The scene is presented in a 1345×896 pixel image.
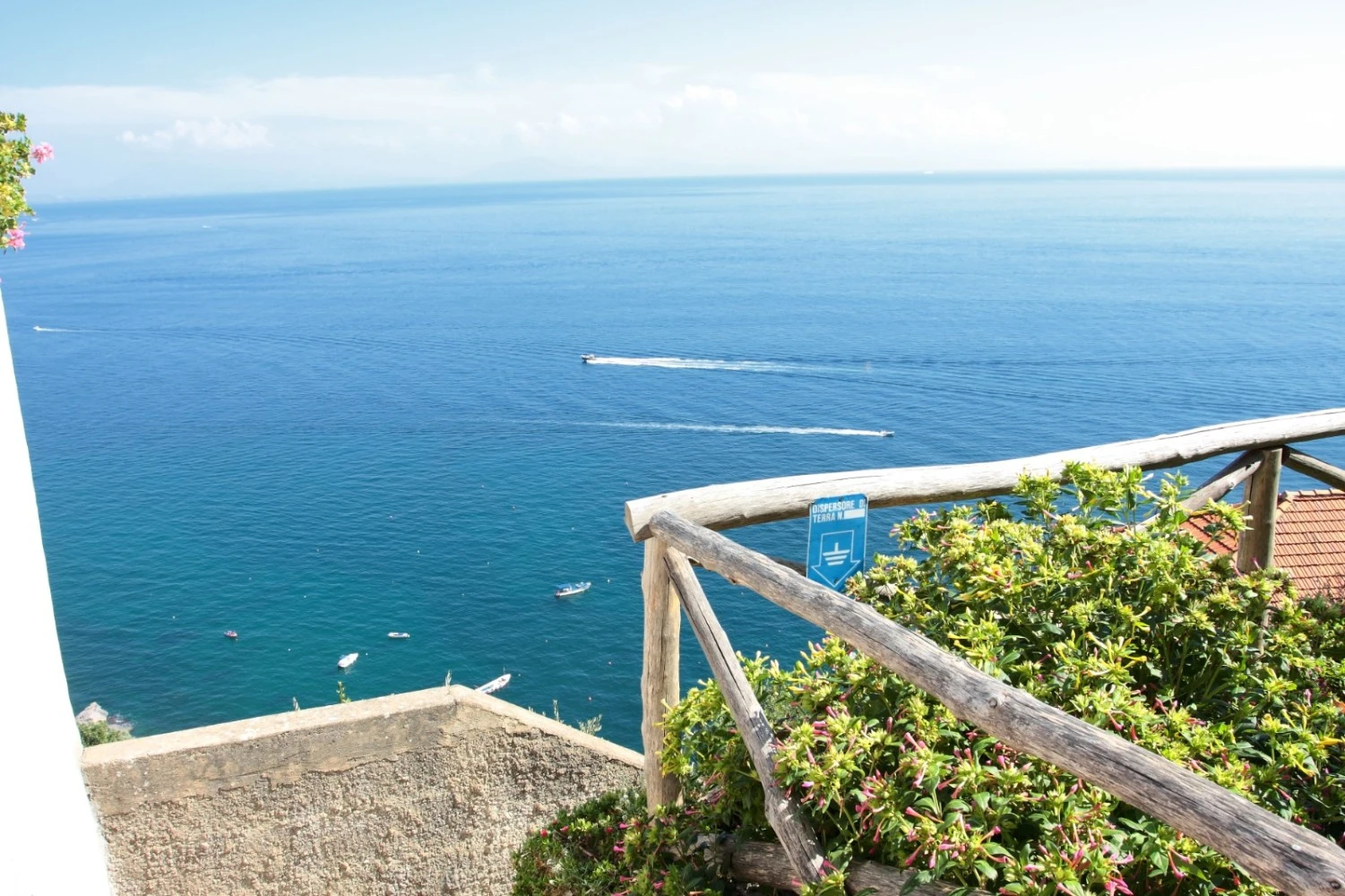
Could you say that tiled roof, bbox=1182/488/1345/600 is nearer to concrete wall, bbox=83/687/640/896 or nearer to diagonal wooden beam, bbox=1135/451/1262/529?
diagonal wooden beam, bbox=1135/451/1262/529

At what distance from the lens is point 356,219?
16888 cm

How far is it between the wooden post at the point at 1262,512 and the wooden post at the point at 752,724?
6.63 ft

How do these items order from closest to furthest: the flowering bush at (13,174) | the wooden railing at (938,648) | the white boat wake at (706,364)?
1. the wooden railing at (938,648)
2. the flowering bush at (13,174)
3. the white boat wake at (706,364)

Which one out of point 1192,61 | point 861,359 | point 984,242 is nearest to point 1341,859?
point 861,359

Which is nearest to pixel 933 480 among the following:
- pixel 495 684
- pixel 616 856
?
pixel 616 856

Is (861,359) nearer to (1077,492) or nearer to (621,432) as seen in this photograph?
(621,432)

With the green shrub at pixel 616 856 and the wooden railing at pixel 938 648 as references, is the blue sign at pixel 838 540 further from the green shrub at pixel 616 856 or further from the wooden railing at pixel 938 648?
the green shrub at pixel 616 856

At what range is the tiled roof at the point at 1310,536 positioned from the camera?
10031 mm

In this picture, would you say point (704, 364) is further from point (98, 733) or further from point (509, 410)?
point (98, 733)

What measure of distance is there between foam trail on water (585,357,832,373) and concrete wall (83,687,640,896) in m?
51.5

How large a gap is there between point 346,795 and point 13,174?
3956mm

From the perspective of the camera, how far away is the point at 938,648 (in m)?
2.31

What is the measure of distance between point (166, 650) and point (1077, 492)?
3365 cm

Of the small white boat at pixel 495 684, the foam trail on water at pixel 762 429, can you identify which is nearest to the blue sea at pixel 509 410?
the foam trail on water at pixel 762 429
